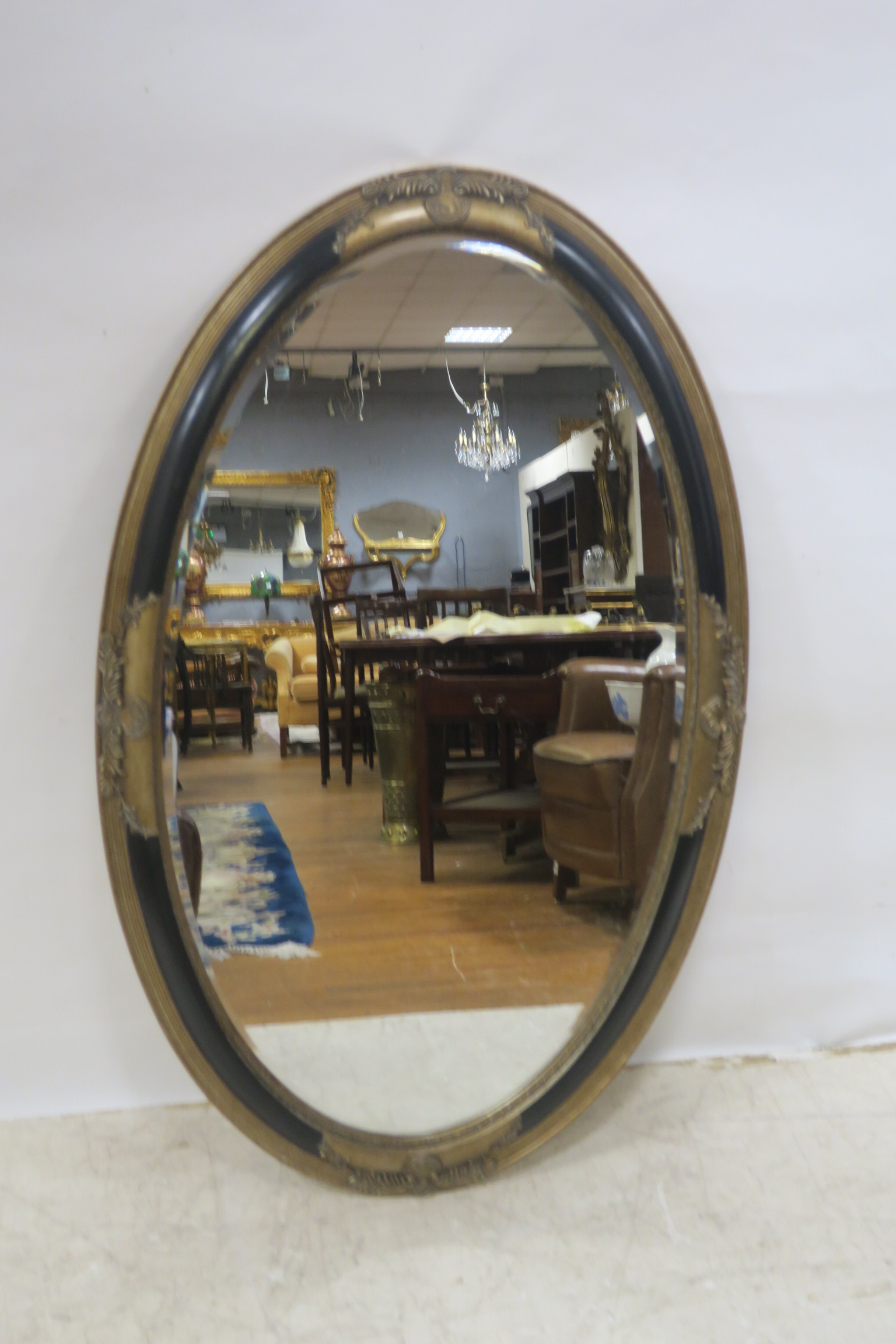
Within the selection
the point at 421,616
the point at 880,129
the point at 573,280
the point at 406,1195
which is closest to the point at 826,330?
the point at 880,129

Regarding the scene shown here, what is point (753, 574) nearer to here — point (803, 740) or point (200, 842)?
point (803, 740)

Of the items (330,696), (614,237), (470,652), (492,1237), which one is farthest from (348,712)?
(614,237)

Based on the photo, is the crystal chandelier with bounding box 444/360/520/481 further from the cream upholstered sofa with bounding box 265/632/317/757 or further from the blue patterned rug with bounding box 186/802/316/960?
the blue patterned rug with bounding box 186/802/316/960

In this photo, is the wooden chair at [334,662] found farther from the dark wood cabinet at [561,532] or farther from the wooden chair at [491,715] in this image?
the dark wood cabinet at [561,532]

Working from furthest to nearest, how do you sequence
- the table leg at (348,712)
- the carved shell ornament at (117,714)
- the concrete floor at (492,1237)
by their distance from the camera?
the table leg at (348,712)
the carved shell ornament at (117,714)
the concrete floor at (492,1237)

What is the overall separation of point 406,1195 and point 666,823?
60cm

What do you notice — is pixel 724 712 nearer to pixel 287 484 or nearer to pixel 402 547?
pixel 402 547

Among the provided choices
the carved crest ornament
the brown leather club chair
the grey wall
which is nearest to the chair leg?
the brown leather club chair

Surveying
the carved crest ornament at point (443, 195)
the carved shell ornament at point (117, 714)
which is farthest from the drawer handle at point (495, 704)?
the carved crest ornament at point (443, 195)

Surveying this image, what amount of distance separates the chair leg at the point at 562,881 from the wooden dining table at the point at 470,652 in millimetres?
274

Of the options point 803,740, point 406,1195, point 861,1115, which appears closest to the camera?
point 406,1195

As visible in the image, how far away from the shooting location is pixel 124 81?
1.38m

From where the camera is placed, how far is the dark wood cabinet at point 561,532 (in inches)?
54.5

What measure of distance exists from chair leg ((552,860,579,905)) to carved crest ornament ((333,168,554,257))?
853mm
